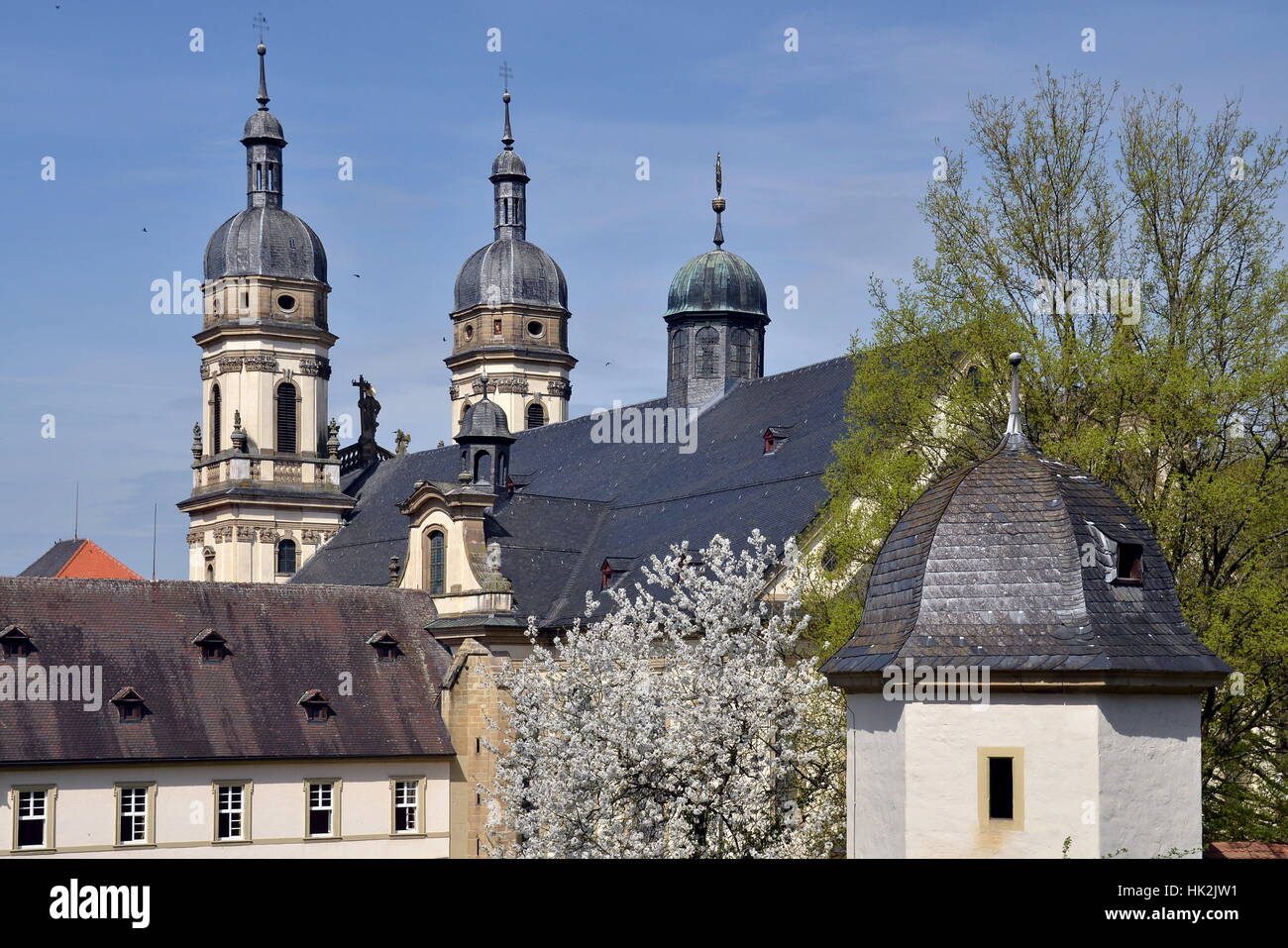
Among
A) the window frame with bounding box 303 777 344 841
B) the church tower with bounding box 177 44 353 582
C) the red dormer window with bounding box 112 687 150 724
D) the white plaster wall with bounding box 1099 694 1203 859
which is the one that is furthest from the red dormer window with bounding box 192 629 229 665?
the white plaster wall with bounding box 1099 694 1203 859

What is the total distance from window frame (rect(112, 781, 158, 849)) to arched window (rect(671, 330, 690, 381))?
22471 millimetres

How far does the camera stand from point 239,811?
43344mm

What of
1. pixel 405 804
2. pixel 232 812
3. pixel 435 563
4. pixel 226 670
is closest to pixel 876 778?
pixel 232 812

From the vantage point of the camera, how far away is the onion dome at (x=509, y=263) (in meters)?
80.9

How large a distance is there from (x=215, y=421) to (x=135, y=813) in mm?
34175

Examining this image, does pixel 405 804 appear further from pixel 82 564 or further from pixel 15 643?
pixel 82 564

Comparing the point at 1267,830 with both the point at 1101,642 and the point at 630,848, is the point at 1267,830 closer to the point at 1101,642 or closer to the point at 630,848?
the point at 1101,642

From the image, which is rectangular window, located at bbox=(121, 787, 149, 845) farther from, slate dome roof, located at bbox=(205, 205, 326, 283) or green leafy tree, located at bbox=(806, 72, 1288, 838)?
slate dome roof, located at bbox=(205, 205, 326, 283)

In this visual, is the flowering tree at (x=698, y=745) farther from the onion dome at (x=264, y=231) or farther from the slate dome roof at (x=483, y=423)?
the onion dome at (x=264, y=231)

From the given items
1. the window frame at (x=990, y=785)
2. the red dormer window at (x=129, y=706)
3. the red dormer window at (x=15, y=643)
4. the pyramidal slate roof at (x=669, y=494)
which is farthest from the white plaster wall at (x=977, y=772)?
the red dormer window at (x=15, y=643)

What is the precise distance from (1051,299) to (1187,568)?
5.25 meters

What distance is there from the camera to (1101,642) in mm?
19250

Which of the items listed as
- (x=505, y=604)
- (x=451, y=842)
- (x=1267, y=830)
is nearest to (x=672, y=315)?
(x=505, y=604)

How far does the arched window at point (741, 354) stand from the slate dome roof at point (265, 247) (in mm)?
22480
